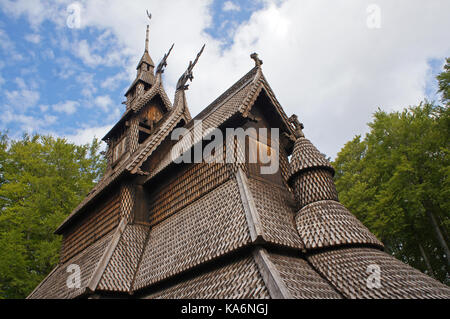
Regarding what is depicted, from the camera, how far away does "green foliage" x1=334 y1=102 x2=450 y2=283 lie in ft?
53.0

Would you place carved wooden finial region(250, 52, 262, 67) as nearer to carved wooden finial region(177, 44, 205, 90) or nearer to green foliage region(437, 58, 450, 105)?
carved wooden finial region(177, 44, 205, 90)

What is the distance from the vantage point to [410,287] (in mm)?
6055

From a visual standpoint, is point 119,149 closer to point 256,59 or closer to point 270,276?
point 256,59

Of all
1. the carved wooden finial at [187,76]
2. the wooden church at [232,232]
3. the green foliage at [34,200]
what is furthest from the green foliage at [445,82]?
the green foliage at [34,200]

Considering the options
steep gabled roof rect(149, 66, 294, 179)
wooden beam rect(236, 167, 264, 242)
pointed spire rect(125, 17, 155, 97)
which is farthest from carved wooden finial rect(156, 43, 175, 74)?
wooden beam rect(236, 167, 264, 242)

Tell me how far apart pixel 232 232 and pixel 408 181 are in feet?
44.8

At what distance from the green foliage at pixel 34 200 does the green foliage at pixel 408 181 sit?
58.0 ft

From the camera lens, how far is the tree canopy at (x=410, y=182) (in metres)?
16.1

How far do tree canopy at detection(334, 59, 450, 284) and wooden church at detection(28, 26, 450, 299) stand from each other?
7.96m

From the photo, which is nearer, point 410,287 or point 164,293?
point 410,287

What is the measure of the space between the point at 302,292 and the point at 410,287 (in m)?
2.25

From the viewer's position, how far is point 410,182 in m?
16.9
